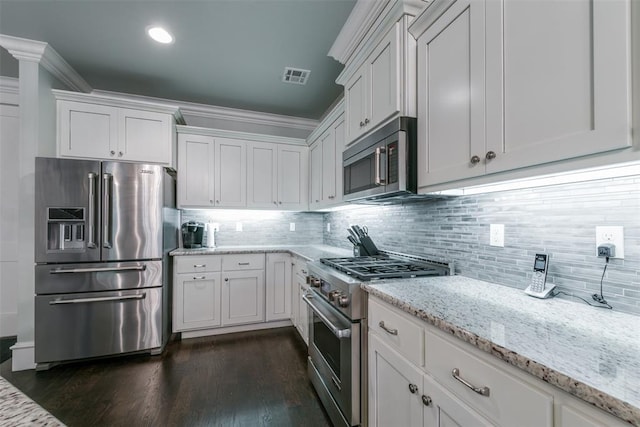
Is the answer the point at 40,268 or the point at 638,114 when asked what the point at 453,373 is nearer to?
the point at 638,114

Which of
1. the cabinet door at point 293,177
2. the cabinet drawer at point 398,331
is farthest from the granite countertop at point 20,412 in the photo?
the cabinet door at point 293,177

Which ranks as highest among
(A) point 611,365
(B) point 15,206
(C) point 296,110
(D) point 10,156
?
(C) point 296,110

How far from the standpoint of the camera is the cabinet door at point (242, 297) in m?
A: 3.08

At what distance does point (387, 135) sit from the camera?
5.26 ft

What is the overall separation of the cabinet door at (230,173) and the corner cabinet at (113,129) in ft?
1.76

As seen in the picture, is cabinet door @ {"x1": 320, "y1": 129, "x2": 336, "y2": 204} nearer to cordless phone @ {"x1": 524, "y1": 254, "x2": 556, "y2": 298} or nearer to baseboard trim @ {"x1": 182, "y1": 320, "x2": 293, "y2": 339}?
baseboard trim @ {"x1": 182, "y1": 320, "x2": 293, "y2": 339}

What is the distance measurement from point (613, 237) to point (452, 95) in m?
0.81

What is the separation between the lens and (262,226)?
3.80 meters

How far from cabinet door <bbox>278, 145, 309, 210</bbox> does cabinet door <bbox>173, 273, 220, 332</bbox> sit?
1276mm

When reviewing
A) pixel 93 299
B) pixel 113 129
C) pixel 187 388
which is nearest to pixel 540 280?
pixel 187 388

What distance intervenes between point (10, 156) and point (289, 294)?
11.5 ft

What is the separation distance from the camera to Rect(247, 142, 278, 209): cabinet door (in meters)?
3.51

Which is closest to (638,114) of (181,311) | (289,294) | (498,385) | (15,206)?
(498,385)

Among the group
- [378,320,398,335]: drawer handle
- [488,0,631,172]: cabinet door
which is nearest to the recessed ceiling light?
[488,0,631,172]: cabinet door
